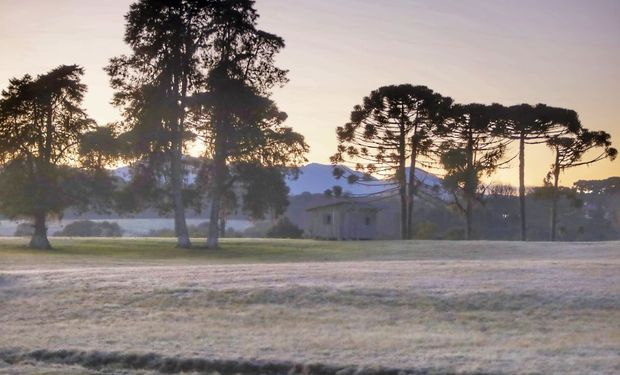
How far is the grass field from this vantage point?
47.7 ft

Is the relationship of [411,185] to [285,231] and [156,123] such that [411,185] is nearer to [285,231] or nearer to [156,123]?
[285,231]

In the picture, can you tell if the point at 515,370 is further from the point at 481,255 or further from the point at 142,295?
the point at 481,255

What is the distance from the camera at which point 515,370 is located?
1322 centimetres

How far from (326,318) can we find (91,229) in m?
84.6

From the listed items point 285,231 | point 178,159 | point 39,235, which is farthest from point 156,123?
point 285,231

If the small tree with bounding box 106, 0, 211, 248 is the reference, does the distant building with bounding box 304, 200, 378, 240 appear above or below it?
below

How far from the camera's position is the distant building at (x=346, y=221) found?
68750mm

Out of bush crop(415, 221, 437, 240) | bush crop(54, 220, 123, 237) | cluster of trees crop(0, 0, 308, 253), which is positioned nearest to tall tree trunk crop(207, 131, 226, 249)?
cluster of trees crop(0, 0, 308, 253)

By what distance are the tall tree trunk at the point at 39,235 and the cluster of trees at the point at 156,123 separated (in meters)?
0.07

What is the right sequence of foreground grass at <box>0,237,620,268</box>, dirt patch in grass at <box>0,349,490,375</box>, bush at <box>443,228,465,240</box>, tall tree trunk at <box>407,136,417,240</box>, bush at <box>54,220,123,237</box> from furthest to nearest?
1. bush at <box>54,220,123,237</box>
2. bush at <box>443,228,465,240</box>
3. tall tree trunk at <box>407,136,417,240</box>
4. foreground grass at <box>0,237,620,268</box>
5. dirt patch in grass at <box>0,349,490,375</box>

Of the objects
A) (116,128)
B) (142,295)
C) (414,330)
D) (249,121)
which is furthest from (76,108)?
(414,330)

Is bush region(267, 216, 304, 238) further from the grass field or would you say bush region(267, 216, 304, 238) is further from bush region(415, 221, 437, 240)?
the grass field

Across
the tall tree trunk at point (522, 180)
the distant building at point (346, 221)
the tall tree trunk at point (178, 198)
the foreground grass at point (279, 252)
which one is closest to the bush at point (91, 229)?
the distant building at point (346, 221)

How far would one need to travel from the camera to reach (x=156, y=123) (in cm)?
5350
